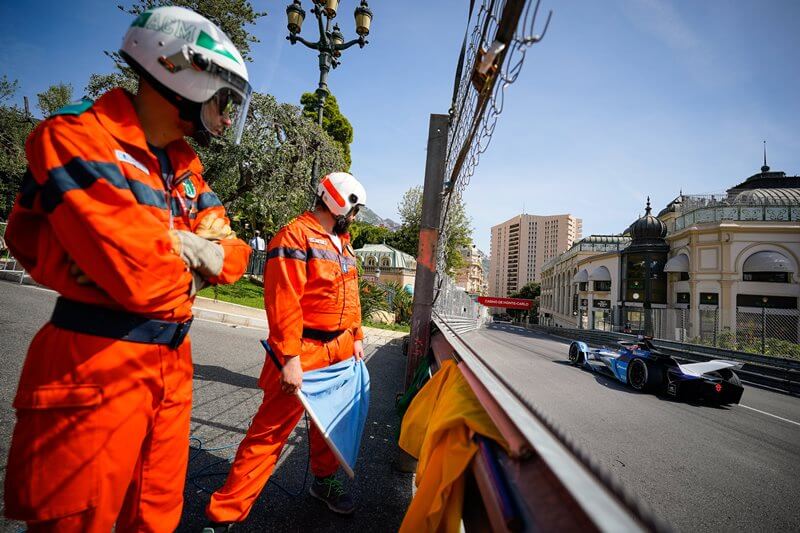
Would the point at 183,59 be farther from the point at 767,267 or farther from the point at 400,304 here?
the point at 767,267

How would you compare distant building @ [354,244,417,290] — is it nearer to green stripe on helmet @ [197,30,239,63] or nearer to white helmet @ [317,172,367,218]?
white helmet @ [317,172,367,218]

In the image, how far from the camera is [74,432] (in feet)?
3.29

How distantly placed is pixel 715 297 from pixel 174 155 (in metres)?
30.5

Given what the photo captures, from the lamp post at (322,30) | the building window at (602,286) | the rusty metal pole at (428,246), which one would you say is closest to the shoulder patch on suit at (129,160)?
the rusty metal pole at (428,246)

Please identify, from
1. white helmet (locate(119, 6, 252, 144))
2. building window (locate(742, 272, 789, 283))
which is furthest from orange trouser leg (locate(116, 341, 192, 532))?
building window (locate(742, 272, 789, 283))

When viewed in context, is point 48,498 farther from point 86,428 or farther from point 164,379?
point 164,379

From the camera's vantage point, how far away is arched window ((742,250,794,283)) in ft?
68.0

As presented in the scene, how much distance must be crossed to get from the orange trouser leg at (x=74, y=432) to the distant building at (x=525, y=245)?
402 ft

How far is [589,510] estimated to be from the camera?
2.07ft

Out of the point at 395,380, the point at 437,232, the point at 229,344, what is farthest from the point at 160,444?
the point at 229,344

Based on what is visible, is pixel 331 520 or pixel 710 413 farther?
pixel 710 413

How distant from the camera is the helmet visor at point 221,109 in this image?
1312 millimetres

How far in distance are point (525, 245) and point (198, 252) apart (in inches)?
5279

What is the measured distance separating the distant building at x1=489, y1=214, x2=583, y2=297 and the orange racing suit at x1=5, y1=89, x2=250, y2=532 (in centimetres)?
12235
